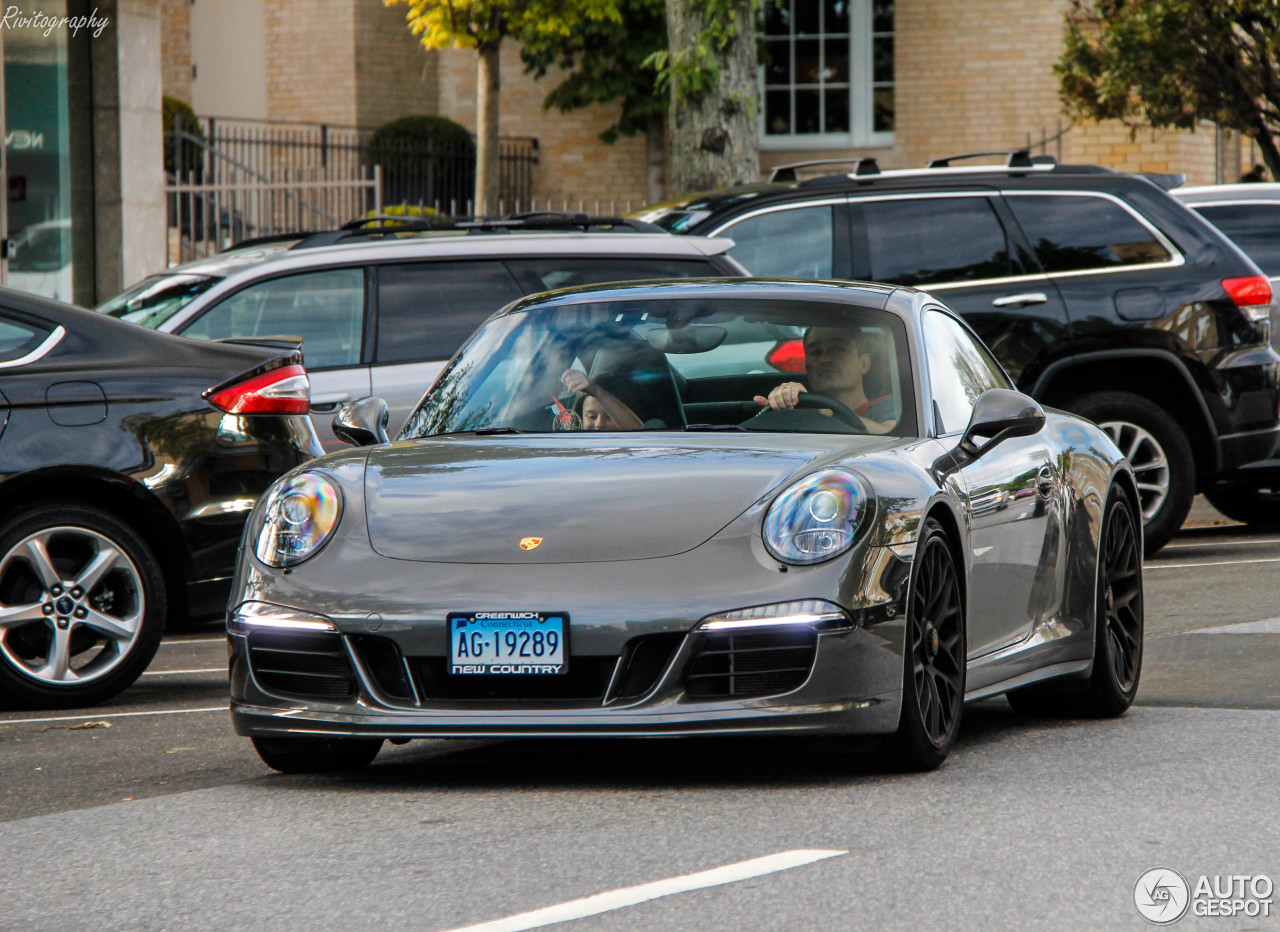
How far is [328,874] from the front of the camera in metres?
4.47

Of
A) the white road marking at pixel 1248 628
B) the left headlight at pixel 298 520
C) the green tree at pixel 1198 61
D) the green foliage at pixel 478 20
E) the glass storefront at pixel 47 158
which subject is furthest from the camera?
the green foliage at pixel 478 20

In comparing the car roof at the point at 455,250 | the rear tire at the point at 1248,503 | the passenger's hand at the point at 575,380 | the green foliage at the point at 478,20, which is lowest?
the rear tire at the point at 1248,503

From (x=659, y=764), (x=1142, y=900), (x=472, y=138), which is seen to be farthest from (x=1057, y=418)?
(x=472, y=138)

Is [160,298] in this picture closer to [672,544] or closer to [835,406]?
[835,406]

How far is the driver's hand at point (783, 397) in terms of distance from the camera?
623 cm

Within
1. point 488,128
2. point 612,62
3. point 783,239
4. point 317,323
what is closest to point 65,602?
point 317,323

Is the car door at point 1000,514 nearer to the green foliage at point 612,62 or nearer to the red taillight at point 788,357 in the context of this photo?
the red taillight at point 788,357

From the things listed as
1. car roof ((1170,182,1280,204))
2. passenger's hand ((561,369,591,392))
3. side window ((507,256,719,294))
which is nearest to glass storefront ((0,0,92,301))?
side window ((507,256,719,294))

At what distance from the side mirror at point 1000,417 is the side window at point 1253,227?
7.48 m

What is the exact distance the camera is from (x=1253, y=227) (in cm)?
1316

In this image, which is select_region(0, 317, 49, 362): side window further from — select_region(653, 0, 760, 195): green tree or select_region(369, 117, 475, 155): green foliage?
select_region(369, 117, 475, 155): green foliage

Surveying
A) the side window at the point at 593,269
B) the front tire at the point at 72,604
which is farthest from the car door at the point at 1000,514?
the side window at the point at 593,269

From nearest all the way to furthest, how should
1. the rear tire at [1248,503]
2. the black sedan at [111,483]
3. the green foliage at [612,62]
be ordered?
the black sedan at [111,483] → the rear tire at [1248,503] → the green foliage at [612,62]

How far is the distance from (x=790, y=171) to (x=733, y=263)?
2.59 m
